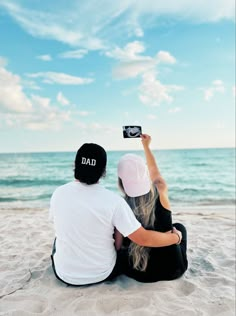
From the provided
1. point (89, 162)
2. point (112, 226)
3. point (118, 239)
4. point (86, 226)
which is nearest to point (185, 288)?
point (118, 239)

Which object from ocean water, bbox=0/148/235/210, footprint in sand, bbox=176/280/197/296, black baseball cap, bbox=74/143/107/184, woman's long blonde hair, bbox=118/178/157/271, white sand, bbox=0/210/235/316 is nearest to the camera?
black baseball cap, bbox=74/143/107/184

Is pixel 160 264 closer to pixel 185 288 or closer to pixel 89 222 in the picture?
pixel 185 288

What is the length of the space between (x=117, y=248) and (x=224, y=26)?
42.2 feet

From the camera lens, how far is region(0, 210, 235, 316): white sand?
2.41m

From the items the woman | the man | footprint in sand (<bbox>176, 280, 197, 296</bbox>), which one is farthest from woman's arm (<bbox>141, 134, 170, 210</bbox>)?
footprint in sand (<bbox>176, 280, 197, 296</bbox>)

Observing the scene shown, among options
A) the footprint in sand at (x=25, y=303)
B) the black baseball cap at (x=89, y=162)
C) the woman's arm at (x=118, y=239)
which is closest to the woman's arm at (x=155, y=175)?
the woman's arm at (x=118, y=239)

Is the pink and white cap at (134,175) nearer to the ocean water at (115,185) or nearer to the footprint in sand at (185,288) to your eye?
the ocean water at (115,185)

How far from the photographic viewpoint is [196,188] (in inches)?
631

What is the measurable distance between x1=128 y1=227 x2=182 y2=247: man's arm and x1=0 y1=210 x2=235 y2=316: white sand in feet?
1.38

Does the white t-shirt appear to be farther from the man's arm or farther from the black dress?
the black dress

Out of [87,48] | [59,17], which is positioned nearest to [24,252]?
[59,17]

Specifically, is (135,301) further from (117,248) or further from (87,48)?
(87,48)

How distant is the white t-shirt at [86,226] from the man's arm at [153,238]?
53 millimetres

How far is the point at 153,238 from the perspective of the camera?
247cm
